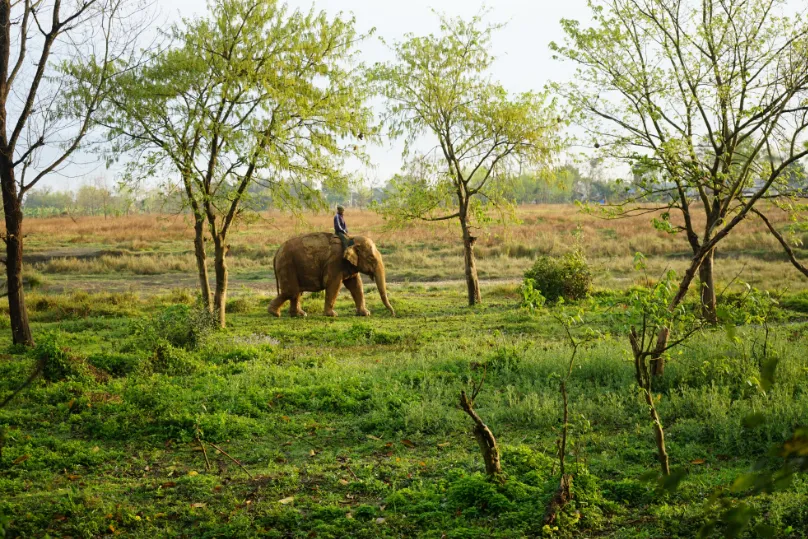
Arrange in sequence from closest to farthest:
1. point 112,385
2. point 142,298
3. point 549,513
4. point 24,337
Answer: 1. point 549,513
2. point 112,385
3. point 24,337
4. point 142,298

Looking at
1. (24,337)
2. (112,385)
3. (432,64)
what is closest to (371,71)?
(432,64)

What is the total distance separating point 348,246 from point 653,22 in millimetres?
9721

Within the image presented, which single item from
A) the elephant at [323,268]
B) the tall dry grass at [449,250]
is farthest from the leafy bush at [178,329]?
the tall dry grass at [449,250]

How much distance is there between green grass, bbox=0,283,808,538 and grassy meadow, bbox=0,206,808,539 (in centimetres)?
3

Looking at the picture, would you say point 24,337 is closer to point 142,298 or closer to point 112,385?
point 112,385

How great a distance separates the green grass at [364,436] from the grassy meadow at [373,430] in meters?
0.03

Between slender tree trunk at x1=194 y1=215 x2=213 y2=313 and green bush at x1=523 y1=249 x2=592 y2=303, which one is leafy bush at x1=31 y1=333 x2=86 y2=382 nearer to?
slender tree trunk at x1=194 y1=215 x2=213 y2=313

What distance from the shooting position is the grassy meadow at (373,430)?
20.0 feet

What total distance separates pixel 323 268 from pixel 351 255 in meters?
0.96

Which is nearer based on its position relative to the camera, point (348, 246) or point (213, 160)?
point (213, 160)

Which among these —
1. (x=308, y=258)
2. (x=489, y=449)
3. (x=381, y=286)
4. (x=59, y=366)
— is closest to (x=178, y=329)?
(x=59, y=366)

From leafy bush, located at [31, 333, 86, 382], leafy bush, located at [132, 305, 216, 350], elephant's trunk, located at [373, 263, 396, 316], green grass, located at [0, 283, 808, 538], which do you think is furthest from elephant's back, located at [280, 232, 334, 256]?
leafy bush, located at [31, 333, 86, 382]

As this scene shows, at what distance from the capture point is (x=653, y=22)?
15641 millimetres

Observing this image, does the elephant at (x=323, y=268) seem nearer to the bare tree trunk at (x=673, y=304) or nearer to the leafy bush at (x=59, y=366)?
the leafy bush at (x=59, y=366)
